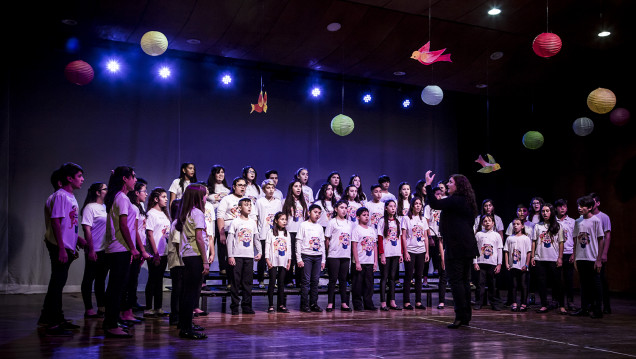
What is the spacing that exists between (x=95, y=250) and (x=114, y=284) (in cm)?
166

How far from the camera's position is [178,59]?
936 cm

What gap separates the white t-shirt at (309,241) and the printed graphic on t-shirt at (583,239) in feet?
10.2

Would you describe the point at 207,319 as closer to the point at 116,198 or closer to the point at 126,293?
the point at 126,293

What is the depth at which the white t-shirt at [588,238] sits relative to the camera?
6.29m

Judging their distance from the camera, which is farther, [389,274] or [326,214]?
[326,214]

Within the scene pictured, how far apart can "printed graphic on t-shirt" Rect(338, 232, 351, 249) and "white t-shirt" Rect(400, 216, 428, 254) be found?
830mm

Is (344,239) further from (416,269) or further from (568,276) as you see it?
(568,276)

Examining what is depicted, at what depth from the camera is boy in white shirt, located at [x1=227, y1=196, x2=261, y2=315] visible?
6.12 meters

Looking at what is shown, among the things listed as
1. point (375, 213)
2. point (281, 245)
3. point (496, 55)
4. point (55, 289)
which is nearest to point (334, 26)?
point (375, 213)

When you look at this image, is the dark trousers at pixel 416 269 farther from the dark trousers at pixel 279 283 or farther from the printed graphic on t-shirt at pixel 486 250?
the dark trousers at pixel 279 283

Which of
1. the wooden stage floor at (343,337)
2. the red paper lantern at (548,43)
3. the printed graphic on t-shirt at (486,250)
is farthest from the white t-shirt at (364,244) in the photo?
the red paper lantern at (548,43)

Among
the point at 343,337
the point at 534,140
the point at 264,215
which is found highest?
the point at 534,140

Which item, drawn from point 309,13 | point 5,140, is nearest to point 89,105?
point 5,140

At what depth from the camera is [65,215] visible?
4562mm
